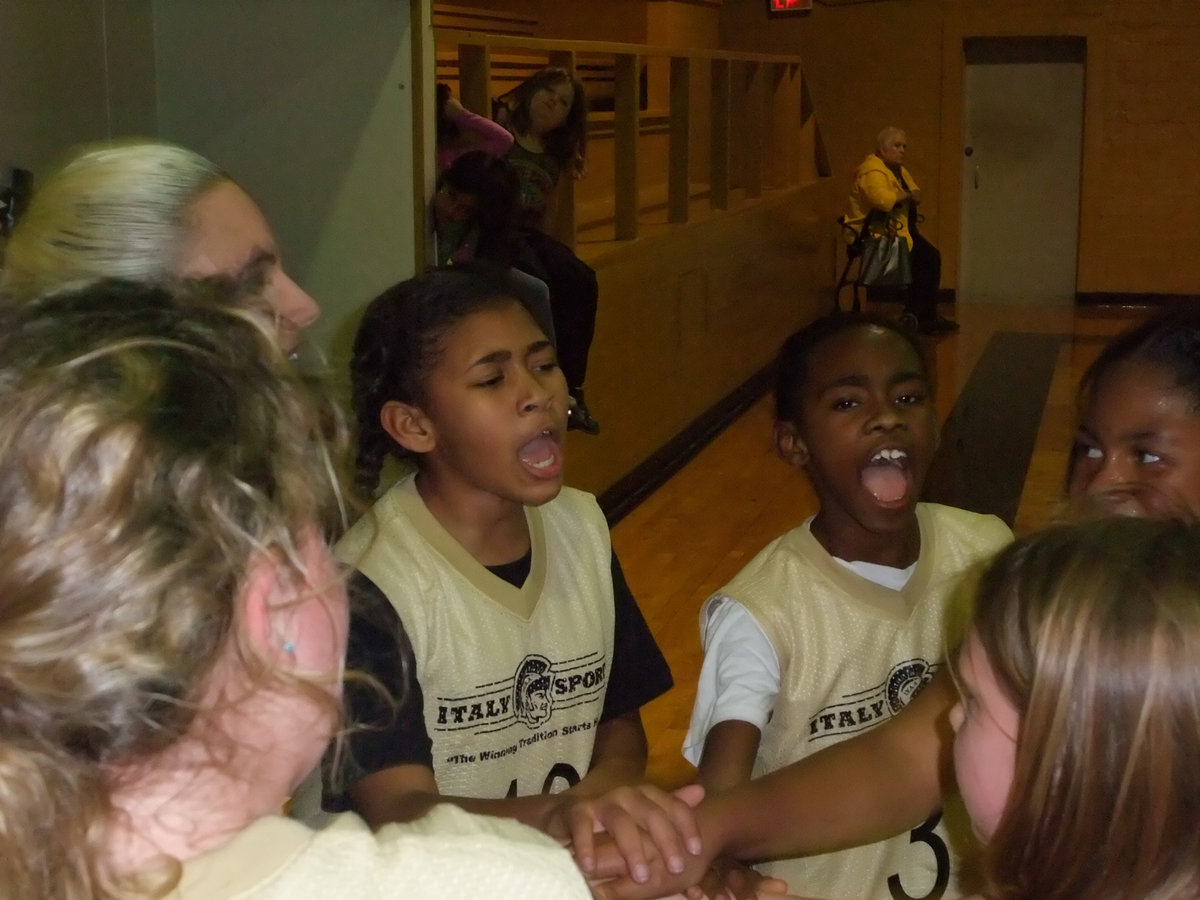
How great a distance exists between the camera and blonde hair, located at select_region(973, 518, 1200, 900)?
827 millimetres

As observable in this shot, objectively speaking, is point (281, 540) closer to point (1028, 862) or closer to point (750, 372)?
point (1028, 862)

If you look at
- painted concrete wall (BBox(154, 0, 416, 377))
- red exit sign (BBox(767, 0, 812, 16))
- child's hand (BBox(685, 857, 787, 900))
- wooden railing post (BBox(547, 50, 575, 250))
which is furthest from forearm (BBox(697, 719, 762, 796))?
red exit sign (BBox(767, 0, 812, 16))

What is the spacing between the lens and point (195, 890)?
0.69 meters

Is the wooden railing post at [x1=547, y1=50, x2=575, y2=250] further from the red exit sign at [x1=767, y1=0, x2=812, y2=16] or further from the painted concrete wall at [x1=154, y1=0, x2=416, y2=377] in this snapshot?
the red exit sign at [x1=767, y1=0, x2=812, y2=16]

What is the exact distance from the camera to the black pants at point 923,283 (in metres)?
9.51

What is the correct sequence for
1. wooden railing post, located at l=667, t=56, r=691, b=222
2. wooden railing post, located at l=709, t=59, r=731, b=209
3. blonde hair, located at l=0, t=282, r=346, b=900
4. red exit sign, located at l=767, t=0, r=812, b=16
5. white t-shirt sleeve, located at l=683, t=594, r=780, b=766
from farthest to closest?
red exit sign, located at l=767, t=0, r=812, b=16, wooden railing post, located at l=709, t=59, r=731, b=209, wooden railing post, located at l=667, t=56, r=691, b=222, white t-shirt sleeve, located at l=683, t=594, r=780, b=766, blonde hair, located at l=0, t=282, r=346, b=900

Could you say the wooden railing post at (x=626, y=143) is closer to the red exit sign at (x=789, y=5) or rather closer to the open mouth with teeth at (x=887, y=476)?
the open mouth with teeth at (x=887, y=476)

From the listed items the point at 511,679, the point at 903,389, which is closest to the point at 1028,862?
the point at 511,679

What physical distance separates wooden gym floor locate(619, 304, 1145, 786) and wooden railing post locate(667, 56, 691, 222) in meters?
1.19

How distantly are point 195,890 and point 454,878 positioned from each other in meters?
0.14

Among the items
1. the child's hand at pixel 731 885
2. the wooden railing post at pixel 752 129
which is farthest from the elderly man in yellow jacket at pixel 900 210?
the child's hand at pixel 731 885

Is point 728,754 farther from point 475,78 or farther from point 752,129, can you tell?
point 752,129

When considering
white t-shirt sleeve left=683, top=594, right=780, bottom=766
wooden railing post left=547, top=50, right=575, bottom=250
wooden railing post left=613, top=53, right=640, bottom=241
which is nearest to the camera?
white t-shirt sleeve left=683, top=594, right=780, bottom=766

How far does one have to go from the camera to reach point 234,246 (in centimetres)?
157
